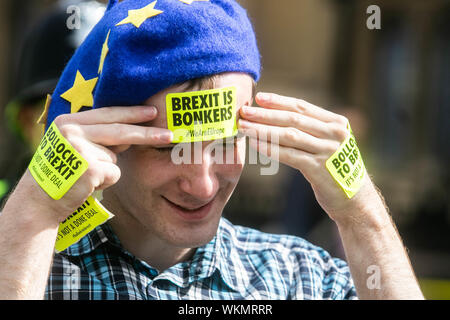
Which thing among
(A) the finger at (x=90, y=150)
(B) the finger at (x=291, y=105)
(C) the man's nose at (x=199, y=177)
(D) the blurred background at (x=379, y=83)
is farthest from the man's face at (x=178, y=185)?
(D) the blurred background at (x=379, y=83)

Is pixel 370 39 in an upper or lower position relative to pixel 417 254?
upper

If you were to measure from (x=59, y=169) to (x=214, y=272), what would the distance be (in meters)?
0.73

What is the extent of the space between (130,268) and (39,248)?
1.39 ft

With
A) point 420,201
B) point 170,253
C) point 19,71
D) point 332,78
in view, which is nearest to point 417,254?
point 420,201

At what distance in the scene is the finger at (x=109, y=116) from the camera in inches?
85.6

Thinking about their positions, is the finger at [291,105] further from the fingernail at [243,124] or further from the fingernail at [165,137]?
the fingernail at [165,137]

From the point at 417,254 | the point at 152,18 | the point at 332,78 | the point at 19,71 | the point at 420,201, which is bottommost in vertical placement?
the point at 417,254

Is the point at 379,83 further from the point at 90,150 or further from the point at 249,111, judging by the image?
the point at 90,150

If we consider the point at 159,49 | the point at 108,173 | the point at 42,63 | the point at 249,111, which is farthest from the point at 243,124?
the point at 42,63

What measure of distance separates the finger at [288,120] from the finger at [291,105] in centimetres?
2

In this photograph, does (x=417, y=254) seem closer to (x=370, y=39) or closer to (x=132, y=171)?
(x=370, y=39)

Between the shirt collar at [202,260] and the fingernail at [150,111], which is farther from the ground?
the fingernail at [150,111]

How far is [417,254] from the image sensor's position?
12.2m

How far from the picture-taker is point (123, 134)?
2.14 metres
